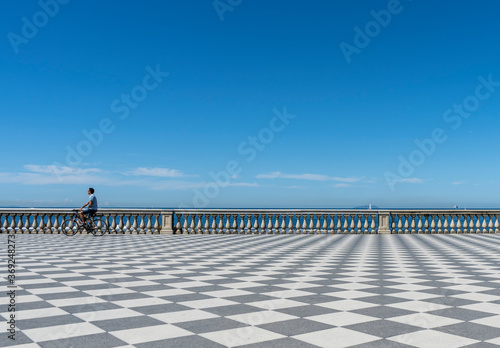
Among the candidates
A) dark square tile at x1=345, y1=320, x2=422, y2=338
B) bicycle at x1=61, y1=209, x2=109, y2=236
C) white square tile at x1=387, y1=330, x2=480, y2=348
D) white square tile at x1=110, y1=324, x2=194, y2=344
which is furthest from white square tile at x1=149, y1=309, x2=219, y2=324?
bicycle at x1=61, y1=209, x2=109, y2=236

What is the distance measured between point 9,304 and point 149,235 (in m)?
13.1

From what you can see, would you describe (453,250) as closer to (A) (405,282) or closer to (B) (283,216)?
(A) (405,282)

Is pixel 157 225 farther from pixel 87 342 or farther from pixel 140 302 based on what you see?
pixel 87 342

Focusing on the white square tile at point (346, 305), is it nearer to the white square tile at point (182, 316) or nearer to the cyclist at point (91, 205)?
the white square tile at point (182, 316)

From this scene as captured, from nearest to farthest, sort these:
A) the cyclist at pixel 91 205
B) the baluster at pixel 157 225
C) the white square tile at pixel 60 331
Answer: the white square tile at pixel 60 331 → the cyclist at pixel 91 205 → the baluster at pixel 157 225

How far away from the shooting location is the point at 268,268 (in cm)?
902

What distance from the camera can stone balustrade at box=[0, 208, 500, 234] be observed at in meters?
19.3

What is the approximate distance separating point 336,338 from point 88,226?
15.7m

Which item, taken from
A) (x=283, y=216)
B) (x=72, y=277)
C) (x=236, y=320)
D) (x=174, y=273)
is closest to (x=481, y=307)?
(x=236, y=320)

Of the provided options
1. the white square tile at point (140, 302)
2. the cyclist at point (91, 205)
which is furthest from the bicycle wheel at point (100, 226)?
the white square tile at point (140, 302)

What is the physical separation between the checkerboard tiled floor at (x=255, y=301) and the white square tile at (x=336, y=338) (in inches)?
0.4

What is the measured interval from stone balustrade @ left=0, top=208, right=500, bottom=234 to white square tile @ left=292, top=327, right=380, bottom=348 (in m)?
14.9

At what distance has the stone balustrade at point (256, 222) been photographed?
19328mm

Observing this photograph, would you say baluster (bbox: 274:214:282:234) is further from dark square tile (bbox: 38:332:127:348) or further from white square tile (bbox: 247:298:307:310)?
dark square tile (bbox: 38:332:127:348)
